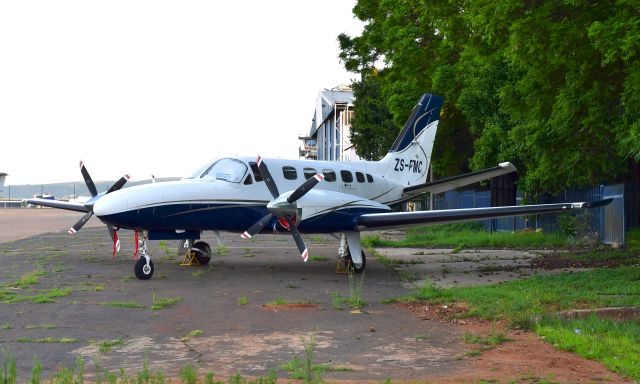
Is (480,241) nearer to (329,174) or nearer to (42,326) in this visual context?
(329,174)

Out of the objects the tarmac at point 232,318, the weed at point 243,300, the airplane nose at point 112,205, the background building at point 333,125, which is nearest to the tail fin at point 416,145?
the tarmac at point 232,318

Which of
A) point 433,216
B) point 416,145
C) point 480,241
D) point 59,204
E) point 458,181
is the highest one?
point 416,145

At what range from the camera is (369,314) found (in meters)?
12.6

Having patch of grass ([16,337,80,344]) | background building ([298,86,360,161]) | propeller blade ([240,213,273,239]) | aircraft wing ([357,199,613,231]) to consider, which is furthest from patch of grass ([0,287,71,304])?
background building ([298,86,360,161])

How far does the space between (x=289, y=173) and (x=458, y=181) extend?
5.12m

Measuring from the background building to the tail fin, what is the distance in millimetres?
43772

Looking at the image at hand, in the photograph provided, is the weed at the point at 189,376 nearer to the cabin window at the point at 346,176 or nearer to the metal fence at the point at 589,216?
the cabin window at the point at 346,176

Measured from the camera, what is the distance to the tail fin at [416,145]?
24.8 meters

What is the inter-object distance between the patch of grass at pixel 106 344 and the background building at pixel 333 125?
60.5 m

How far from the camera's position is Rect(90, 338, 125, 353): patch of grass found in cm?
947

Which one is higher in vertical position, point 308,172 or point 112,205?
point 308,172

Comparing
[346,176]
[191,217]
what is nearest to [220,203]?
[191,217]

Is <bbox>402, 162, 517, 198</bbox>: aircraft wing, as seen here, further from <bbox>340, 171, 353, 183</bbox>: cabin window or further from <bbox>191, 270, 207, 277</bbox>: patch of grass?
<bbox>191, 270, 207, 277</bbox>: patch of grass

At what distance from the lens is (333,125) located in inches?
3605
